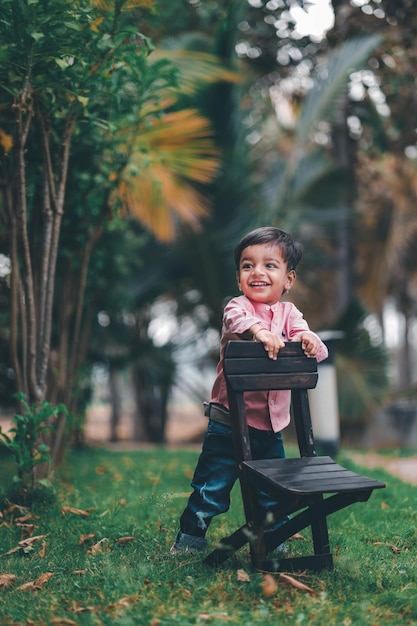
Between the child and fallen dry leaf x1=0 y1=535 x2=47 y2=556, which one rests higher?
the child

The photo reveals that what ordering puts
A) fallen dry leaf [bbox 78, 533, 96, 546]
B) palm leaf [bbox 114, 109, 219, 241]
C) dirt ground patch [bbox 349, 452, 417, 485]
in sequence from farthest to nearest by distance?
dirt ground patch [bbox 349, 452, 417, 485]
palm leaf [bbox 114, 109, 219, 241]
fallen dry leaf [bbox 78, 533, 96, 546]

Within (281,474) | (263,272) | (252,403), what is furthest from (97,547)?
(263,272)

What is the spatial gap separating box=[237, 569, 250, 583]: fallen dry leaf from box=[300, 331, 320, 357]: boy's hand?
878 millimetres

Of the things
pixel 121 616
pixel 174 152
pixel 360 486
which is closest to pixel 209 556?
pixel 121 616

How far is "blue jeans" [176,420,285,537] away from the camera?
3.00 m

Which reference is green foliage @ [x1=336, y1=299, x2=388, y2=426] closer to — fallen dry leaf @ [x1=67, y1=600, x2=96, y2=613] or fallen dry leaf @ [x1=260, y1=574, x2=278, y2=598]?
fallen dry leaf @ [x1=260, y1=574, x2=278, y2=598]

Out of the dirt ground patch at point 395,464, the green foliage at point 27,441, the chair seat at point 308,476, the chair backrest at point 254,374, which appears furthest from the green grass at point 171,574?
the dirt ground patch at point 395,464

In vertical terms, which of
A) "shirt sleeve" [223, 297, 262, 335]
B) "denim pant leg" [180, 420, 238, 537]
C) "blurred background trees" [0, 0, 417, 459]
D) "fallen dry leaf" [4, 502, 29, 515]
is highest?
"blurred background trees" [0, 0, 417, 459]

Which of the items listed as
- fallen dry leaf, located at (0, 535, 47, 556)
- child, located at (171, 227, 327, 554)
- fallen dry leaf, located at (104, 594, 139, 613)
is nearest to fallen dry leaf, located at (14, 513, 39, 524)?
fallen dry leaf, located at (0, 535, 47, 556)

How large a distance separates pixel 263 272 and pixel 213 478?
2.99ft

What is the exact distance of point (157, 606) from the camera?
7.96ft

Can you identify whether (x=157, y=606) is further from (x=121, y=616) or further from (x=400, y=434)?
(x=400, y=434)

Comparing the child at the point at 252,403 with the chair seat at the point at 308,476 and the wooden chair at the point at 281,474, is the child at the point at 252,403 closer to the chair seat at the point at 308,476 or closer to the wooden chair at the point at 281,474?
the wooden chair at the point at 281,474

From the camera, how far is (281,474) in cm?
252
